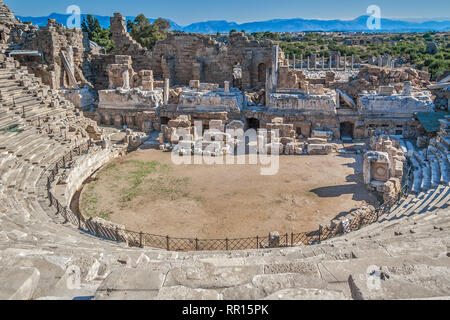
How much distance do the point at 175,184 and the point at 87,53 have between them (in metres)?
21.0

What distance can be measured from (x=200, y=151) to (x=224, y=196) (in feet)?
17.4

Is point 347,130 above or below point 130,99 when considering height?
below

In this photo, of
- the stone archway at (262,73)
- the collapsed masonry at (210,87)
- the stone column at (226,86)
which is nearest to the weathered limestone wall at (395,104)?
the collapsed masonry at (210,87)

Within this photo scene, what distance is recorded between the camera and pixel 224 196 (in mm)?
14227

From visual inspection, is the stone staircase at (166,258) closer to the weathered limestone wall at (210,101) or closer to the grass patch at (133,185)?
A: the grass patch at (133,185)

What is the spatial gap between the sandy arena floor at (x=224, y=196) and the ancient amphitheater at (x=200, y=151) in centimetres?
80

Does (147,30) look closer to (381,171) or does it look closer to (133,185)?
(133,185)

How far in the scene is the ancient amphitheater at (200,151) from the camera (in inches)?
161

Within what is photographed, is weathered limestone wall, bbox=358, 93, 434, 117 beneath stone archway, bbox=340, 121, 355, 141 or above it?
above

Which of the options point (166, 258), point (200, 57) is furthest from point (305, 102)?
point (166, 258)

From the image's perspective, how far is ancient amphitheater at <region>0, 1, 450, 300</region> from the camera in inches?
161

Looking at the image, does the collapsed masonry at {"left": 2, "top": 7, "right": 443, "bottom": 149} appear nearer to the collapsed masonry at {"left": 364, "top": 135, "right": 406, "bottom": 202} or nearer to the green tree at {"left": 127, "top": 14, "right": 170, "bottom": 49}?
the collapsed masonry at {"left": 364, "top": 135, "right": 406, "bottom": 202}

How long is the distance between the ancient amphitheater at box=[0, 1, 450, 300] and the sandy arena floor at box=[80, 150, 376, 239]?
0.80 metres

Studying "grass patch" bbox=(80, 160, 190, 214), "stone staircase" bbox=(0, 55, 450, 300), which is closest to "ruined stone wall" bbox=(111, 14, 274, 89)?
"grass patch" bbox=(80, 160, 190, 214)
